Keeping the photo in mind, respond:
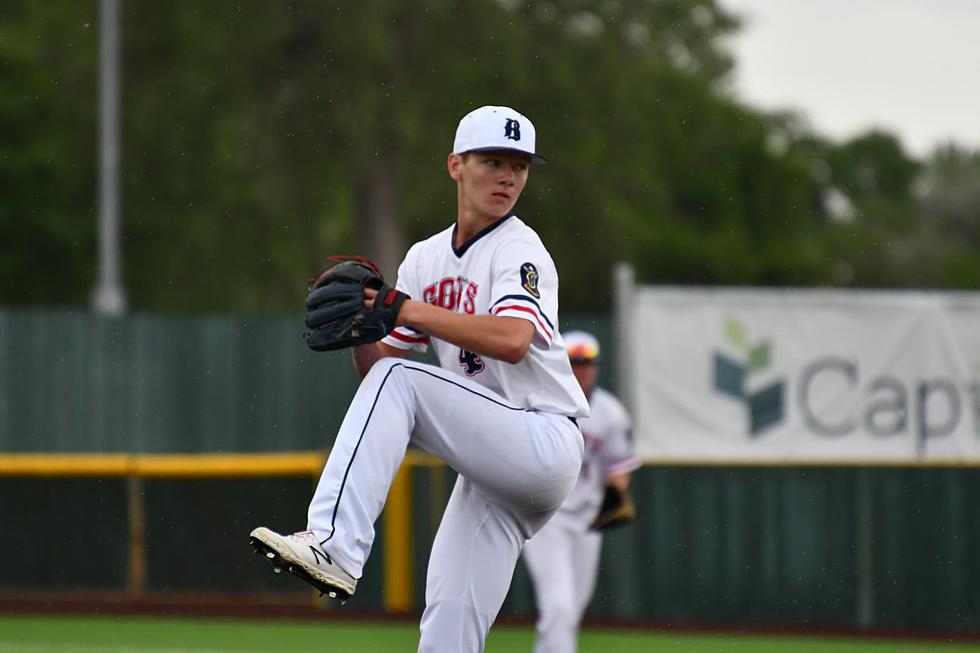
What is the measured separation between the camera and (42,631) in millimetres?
12141

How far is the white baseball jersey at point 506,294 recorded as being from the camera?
5.22m

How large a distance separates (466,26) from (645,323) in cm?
1557

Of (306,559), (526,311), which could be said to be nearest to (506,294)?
(526,311)

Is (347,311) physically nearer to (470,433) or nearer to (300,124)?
(470,433)

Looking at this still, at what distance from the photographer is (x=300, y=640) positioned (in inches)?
466

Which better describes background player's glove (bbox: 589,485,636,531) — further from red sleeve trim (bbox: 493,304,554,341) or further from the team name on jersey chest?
red sleeve trim (bbox: 493,304,554,341)

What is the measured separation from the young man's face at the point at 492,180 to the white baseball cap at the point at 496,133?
0.11 feet

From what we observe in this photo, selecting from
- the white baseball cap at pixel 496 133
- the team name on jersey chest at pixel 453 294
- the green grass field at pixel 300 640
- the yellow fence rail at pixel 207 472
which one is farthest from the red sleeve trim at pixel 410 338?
the yellow fence rail at pixel 207 472

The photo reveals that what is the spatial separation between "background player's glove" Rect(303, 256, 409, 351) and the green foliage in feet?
72.4

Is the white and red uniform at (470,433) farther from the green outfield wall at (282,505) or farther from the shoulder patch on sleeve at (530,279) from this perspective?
the green outfield wall at (282,505)

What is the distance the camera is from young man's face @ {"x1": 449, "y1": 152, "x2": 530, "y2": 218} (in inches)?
211

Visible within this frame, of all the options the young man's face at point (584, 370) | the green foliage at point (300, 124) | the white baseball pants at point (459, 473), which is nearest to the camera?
the white baseball pants at point (459, 473)

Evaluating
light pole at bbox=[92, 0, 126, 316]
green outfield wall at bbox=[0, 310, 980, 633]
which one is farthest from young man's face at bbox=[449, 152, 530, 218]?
light pole at bbox=[92, 0, 126, 316]

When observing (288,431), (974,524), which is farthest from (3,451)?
(974,524)
